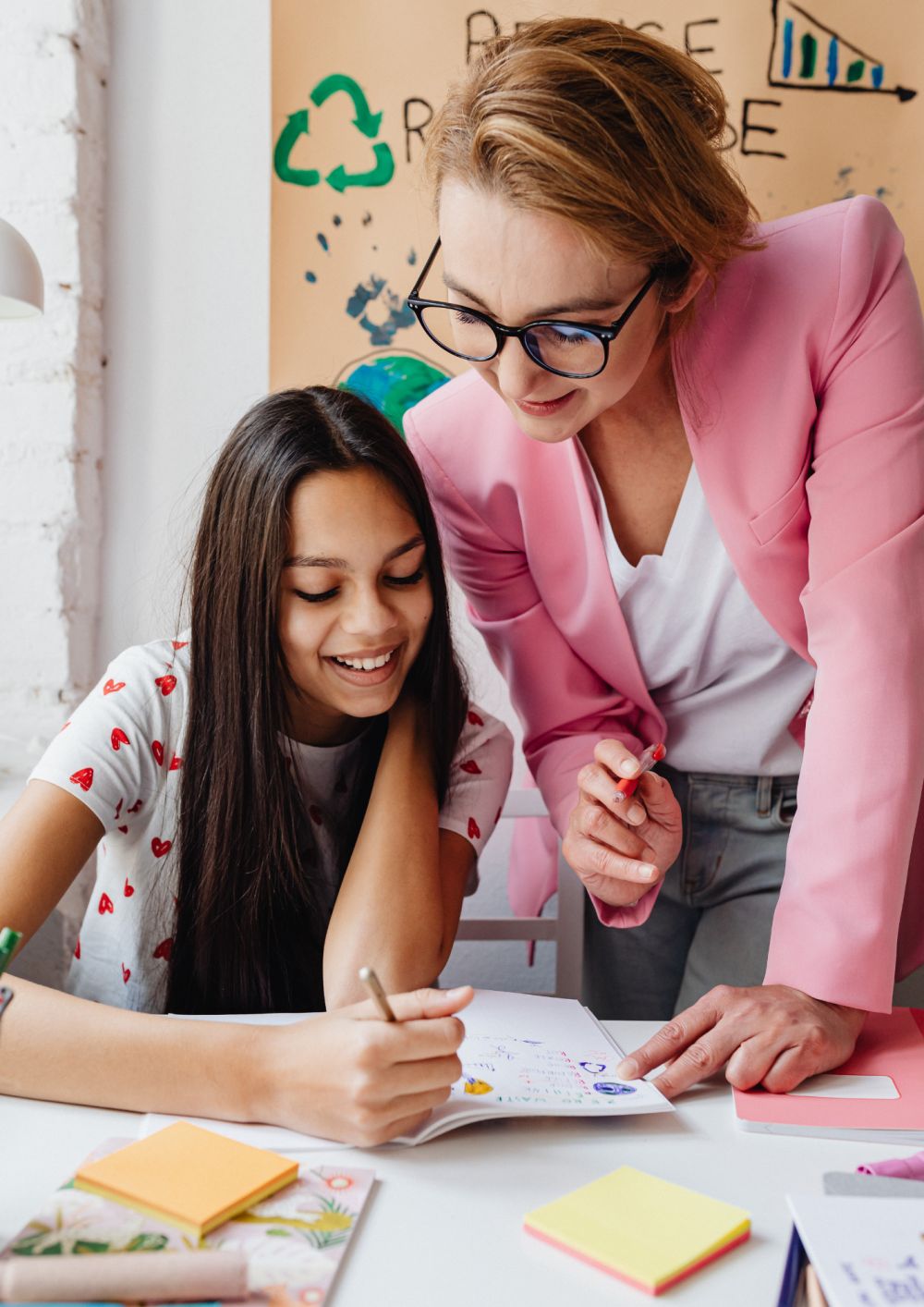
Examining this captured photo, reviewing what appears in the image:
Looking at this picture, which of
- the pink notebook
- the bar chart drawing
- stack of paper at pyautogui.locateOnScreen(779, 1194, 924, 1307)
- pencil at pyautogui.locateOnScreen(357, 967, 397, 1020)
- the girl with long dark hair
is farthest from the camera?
the bar chart drawing

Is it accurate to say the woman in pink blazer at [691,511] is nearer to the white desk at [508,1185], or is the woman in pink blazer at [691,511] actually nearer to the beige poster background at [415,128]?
the white desk at [508,1185]

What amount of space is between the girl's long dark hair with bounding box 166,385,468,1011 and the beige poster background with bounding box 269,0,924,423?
2.12ft

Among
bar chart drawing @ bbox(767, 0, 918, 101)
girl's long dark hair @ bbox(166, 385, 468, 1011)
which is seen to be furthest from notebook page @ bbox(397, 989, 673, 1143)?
bar chart drawing @ bbox(767, 0, 918, 101)

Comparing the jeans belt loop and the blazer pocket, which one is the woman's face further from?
the jeans belt loop

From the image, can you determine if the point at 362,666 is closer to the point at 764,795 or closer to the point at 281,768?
the point at 281,768

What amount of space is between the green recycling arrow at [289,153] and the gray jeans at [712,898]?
107cm

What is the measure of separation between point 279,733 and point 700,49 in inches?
48.2

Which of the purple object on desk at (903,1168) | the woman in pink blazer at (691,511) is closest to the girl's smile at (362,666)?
the woman in pink blazer at (691,511)

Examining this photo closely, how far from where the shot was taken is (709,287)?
1049 mm

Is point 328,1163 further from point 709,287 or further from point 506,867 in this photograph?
point 506,867

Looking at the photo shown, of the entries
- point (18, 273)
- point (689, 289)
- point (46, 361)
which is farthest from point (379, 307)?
point (689, 289)

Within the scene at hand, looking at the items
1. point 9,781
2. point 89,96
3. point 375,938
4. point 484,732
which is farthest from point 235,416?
point 375,938

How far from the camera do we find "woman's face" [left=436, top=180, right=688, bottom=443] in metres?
0.86

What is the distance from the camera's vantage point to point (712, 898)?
132cm
